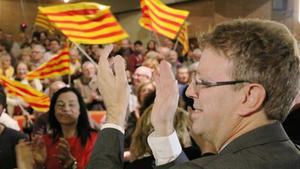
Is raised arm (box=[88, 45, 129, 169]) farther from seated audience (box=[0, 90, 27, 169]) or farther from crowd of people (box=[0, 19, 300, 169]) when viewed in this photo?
seated audience (box=[0, 90, 27, 169])

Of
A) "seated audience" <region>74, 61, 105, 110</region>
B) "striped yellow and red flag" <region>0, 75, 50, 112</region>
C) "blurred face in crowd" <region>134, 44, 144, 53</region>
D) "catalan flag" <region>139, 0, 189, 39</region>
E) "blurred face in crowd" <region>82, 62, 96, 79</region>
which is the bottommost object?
"blurred face in crowd" <region>134, 44, 144, 53</region>

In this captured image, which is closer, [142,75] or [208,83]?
[208,83]

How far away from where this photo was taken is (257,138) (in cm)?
115

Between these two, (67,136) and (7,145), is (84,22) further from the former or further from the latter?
(7,145)

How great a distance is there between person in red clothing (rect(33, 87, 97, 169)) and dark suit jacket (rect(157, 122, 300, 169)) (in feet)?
6.36

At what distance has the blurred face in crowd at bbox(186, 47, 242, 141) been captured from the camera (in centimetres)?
121

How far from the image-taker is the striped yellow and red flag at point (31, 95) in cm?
506

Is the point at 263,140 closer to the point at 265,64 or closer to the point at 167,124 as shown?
the point at 265,64

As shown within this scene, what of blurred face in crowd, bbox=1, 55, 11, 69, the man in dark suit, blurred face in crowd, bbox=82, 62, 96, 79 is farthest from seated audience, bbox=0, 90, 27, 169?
blurred face in crowd, bbox=1, 55, 11, 69

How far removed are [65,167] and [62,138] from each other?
23 cm

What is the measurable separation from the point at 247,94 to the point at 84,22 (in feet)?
15.9

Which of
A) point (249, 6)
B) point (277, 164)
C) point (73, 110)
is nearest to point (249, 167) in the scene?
point (277, 164)

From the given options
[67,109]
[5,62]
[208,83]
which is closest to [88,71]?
[5,62]

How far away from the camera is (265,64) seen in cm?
116
